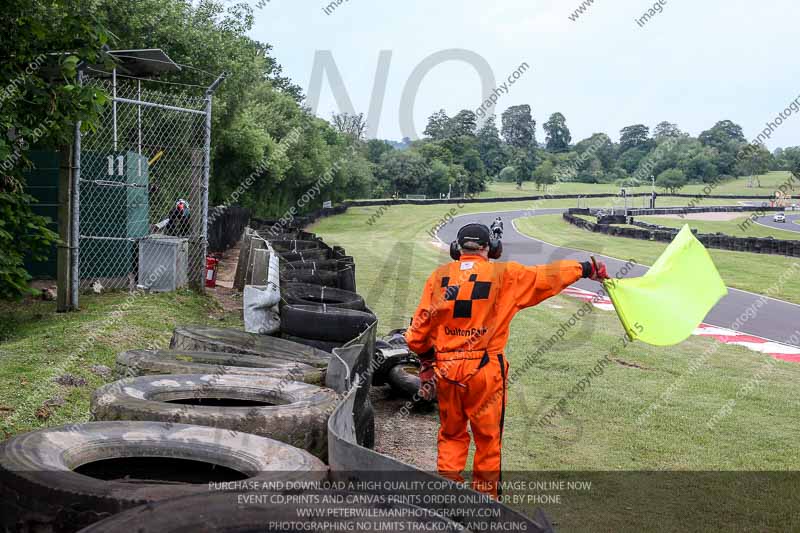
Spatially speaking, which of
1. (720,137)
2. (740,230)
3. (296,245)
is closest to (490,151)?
(720,137)

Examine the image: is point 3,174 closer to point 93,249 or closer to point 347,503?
point 93,249

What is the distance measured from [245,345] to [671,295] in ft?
10.8

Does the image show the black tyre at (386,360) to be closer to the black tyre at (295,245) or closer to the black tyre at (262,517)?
the black tyre at (262,517)

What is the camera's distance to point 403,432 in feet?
23.1

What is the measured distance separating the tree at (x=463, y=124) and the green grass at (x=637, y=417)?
5277 inches

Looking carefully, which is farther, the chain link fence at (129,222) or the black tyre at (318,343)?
the chain link fence at (129,222)

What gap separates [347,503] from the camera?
274 cm

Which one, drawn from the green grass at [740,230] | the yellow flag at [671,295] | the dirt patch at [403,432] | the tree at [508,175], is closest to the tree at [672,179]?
the tree at [508,175]

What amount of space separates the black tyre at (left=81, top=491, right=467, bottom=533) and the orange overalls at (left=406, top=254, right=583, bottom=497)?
2.10 meters

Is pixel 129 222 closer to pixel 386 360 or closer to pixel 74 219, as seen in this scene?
pixel 74 219

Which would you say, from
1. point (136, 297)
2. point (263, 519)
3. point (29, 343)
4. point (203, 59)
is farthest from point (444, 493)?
point (203, 59)

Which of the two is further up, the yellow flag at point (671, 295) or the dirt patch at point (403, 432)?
the yellow flag at point (671, 295)

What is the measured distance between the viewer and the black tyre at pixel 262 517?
2.59 metres

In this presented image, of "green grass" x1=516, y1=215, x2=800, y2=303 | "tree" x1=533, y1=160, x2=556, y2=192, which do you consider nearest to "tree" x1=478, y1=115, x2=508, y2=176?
"tree" x1=533, y1=160, x2=556, y2=192
